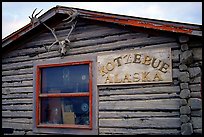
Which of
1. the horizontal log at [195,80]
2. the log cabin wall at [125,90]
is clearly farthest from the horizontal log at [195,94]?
the horizontal log at [195,80]

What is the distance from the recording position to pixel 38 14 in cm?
810

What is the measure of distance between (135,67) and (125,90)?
56 cm

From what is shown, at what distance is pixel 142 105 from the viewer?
6.66 metres

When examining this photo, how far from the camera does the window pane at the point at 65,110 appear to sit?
7.36 metres

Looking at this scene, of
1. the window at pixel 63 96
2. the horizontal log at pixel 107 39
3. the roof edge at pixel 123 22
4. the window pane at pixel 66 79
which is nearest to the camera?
the roof edge at pixel 123 22

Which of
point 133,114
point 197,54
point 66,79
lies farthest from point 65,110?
point 197,54

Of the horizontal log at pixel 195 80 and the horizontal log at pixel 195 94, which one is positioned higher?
the horizontal log at pixel 195 80

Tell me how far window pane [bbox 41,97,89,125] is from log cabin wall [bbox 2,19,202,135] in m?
0.41

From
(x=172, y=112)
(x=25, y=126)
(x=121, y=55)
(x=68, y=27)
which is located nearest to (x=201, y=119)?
(x=172, y=112)

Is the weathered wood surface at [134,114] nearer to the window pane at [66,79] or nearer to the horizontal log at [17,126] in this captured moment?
the window pane at [66,79]

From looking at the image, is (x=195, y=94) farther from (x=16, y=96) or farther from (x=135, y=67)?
(x=16, y=96)

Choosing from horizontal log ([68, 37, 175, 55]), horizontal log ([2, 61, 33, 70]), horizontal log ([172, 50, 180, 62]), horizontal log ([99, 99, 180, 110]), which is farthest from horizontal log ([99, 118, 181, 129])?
horizontal log ([2, 61, 33, 70])

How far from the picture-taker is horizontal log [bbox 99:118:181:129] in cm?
631

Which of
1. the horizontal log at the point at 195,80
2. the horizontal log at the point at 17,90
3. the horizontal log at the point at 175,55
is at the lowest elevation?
the horizontal log at the point at 17,90
